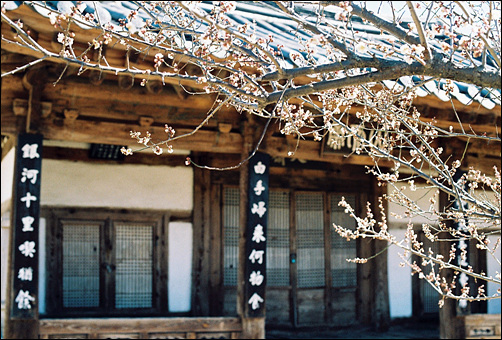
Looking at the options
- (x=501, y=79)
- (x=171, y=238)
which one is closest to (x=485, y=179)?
(x=501, y=79)

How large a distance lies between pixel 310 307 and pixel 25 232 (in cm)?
456

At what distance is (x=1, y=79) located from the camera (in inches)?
267

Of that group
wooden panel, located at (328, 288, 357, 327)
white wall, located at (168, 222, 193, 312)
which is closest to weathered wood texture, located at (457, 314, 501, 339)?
wooden panel, located at (328, 288, 357, 327)

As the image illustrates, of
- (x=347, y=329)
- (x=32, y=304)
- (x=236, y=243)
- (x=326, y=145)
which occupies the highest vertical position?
(x=326, y=145)

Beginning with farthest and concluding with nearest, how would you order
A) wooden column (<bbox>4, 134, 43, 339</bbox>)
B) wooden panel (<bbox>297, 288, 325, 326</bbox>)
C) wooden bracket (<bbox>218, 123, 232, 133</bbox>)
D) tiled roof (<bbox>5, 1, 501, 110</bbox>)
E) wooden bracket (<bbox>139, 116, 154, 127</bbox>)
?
wooden panel (<bbox>297, 288, 325, 326</bbox>)
wooden bracket (<bbox>218, 123, 232, 133</bbox>)
wooden bracket (<bbox>139, 116, 154, 127</bbox>)
wooden column (<bbox>4, 134, 43, 339</bbox>)
tiled roof (<bbox>5, 1, 501, 110</bbox>)

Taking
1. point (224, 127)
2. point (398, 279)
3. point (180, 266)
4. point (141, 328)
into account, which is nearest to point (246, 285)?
point (141, 328)

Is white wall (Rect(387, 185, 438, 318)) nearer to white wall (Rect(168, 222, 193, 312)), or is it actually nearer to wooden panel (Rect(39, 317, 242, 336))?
white wall (Rect(168, 222, 193, 312))

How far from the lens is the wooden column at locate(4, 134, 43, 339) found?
259 inches

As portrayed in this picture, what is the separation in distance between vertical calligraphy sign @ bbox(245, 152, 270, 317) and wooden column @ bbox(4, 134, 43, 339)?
7.44 feet

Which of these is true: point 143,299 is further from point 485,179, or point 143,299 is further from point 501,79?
point 501,79

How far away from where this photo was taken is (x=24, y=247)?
6.68 meters

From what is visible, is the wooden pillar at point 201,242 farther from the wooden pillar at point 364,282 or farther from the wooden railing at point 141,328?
the wooden pillar at point 364,282

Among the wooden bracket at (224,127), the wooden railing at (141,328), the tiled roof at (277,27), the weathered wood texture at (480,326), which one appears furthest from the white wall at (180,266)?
the weathered wood texture at (480,326)

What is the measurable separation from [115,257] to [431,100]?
14.1 ft
